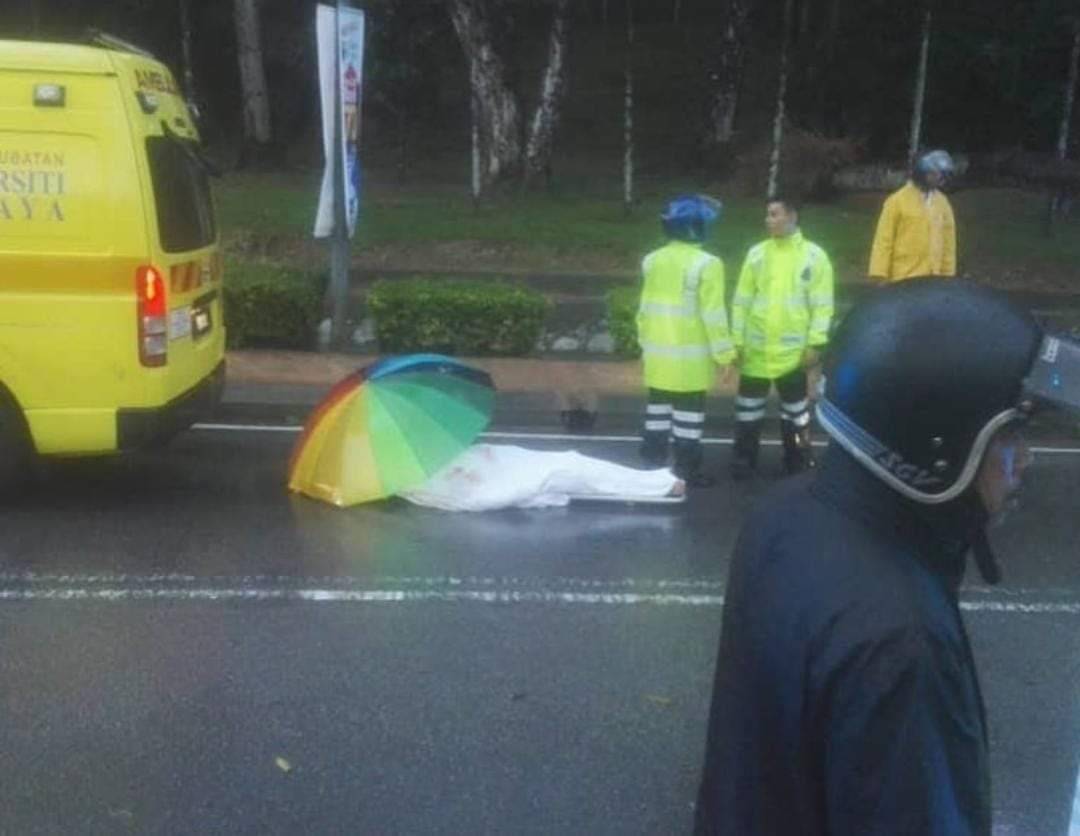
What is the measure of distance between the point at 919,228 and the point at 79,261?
526cm

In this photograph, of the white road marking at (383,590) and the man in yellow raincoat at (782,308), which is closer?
the white road marking at (383,590)

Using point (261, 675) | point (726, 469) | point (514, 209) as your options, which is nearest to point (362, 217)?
point (514, 209)

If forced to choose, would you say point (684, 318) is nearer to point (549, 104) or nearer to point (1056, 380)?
point (1056, 380)

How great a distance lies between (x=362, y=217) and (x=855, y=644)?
1719cm

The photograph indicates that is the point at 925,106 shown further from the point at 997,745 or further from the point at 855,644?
the point at 855,644

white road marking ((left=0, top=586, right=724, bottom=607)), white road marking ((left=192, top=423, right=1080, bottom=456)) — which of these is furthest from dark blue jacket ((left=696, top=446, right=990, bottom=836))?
white road marking ((left=192, top=423, right=1080, bottom=456))

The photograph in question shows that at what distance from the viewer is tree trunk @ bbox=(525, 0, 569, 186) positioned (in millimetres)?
21734

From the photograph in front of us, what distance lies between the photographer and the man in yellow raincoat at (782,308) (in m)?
9.36

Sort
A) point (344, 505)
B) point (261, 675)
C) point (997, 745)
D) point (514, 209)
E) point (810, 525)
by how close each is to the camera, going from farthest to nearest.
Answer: point (514, 209)
point (344, 505)
point (261, 675)
point (997, 745)
point (810, 525)

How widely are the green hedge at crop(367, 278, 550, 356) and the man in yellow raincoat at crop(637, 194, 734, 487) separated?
3969 millimetres

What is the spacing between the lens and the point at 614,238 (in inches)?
696

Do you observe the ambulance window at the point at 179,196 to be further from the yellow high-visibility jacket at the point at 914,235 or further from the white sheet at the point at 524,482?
the yellow high-visibility jacket at the point at 914,235

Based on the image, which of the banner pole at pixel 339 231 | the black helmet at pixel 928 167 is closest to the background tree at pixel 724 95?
the banner pole at pixel 339 231

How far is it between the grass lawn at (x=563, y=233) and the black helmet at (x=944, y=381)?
14.3 metres
